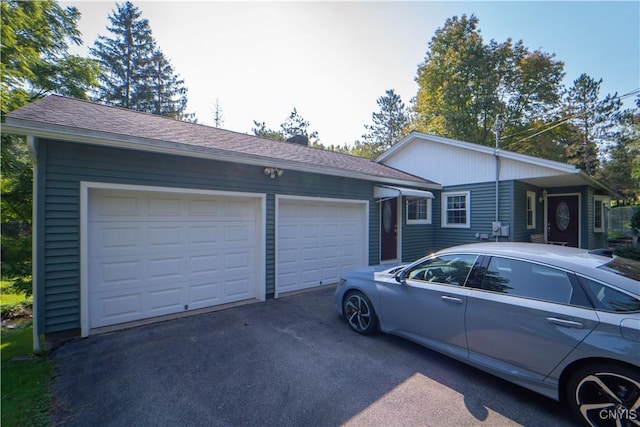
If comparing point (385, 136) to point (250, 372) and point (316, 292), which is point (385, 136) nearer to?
point (316, 292)

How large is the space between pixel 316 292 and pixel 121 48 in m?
23.9

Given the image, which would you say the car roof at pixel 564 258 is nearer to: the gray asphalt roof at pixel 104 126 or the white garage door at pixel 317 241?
the white garage door at pixel 317 241

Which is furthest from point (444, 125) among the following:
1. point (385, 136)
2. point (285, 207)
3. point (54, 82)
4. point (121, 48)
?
point (121, 48)

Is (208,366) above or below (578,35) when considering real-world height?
below

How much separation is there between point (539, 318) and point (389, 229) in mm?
A: 6368

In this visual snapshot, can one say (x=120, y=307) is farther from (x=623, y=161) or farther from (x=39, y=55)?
(x=623, y=161)

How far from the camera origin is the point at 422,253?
977cm

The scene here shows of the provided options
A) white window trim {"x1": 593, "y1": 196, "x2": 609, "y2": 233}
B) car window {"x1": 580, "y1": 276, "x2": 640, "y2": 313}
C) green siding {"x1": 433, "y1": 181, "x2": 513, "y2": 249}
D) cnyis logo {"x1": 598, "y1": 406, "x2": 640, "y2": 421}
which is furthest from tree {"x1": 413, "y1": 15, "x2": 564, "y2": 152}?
cnyis logo {"x1": 598, "y1": 406, "x2": 640, "y2": 421}

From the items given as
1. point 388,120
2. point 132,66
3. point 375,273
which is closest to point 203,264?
point 375,273

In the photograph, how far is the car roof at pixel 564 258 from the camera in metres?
2.32

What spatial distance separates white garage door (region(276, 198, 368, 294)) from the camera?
6356 millimetres

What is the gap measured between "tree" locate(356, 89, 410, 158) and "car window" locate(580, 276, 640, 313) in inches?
1137

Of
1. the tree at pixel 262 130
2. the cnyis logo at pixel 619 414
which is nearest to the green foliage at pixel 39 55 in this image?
the cnyis logo at pixel 619 414

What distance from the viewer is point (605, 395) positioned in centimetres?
215
